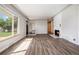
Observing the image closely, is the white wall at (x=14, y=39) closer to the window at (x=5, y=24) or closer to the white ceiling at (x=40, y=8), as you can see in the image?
the window at (x=5, y=24)

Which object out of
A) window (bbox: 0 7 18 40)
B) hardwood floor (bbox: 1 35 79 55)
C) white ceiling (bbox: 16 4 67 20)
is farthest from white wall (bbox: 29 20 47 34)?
hardwood floor (bbox: 1 35 79 55)

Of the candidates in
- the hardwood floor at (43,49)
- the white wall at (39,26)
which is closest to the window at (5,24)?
the hardwood floor at (43,49)

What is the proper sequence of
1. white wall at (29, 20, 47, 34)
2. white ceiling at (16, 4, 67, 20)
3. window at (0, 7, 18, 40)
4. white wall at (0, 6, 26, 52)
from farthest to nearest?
white wall at (29, 20, 47, 34) → white ceiling at (16, 4, 67, 20) → window at (0, 7, 18, 40) → white wall at (0, 6, 26, 52)

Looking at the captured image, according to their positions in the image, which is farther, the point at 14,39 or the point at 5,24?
the point at 14,39

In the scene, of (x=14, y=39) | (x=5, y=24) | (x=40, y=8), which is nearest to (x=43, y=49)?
(x=5, y=24)

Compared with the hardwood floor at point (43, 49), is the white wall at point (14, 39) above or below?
above

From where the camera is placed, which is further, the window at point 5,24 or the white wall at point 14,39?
the window at point 5,24

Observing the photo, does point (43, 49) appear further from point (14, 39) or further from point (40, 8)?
point (40, 8)

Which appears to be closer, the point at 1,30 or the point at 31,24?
the point at 1,30

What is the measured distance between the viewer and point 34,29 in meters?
17.6

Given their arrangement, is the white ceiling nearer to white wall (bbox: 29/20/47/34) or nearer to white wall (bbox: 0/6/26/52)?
white wall (bbox: 0/6/26/52)
